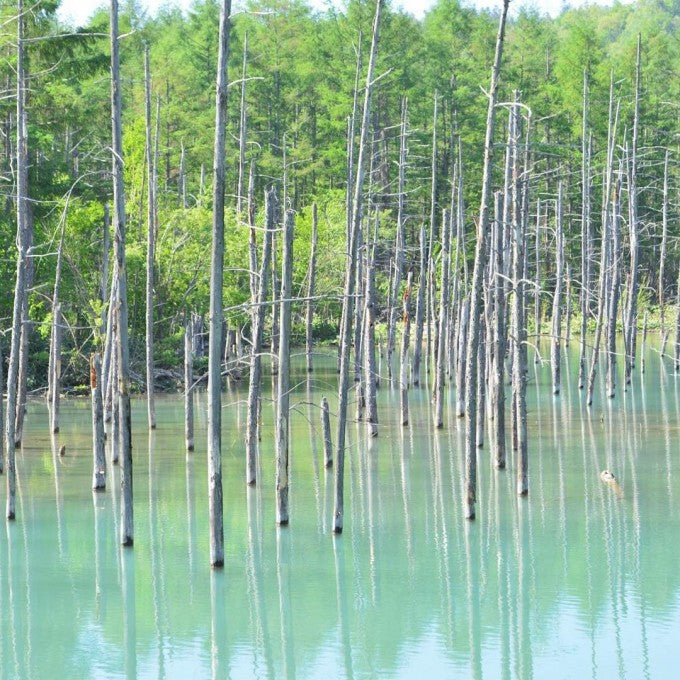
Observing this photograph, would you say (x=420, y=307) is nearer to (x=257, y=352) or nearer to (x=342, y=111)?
(x=257, y=352)

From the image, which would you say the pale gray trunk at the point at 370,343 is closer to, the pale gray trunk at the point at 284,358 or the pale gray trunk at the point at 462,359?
the pale gray trunk at the point at 462,359

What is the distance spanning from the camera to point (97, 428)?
1538cm

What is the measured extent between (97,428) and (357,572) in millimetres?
4117

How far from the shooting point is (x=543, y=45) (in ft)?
195

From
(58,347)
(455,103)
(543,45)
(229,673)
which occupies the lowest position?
(229,673)

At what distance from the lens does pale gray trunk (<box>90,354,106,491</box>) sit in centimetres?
1526

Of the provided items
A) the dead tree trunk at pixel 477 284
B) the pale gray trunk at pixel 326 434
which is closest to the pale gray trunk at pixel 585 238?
the pale gray trunk at pixel 326 434

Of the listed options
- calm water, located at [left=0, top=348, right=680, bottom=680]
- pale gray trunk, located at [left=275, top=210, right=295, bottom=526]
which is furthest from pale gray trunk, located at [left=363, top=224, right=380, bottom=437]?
pale gray trunk, located at [left=275, top=210, right=295, bottom=526]

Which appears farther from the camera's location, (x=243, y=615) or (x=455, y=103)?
(x=455, y=103)

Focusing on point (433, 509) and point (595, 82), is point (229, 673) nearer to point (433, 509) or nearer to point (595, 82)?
point (433, 509)

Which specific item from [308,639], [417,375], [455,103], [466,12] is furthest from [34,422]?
[466,12]

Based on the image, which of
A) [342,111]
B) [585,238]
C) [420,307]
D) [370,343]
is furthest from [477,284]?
[342,111]

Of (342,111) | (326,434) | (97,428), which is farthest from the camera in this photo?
(342,111)

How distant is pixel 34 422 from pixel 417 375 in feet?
32.4
